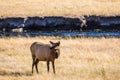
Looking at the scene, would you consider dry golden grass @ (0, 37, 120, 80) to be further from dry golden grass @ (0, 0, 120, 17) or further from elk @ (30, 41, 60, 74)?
dry golden grass @ (0, 0, 120, 17)

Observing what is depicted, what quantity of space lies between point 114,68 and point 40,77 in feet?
12.0

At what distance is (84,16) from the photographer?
3956 cm

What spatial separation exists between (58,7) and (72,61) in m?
23.6

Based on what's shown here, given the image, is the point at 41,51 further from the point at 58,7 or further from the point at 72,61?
the point at 58,7

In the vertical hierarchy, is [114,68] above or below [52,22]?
above

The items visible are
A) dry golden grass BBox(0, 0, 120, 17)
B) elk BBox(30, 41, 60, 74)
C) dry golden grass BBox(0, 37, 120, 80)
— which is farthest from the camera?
dry golden grass BBox(0, 0, 120, 17)

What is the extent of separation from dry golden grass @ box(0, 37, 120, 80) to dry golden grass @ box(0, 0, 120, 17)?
1243 cm

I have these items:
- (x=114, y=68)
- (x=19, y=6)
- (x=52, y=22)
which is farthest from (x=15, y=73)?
(x=19, y=6)

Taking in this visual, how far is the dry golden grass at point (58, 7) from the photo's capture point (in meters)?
40.4

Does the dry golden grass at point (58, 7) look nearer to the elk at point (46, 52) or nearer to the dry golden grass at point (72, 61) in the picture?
the dry golden grass at point (72, 61)

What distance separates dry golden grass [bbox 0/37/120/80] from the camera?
16.0 m

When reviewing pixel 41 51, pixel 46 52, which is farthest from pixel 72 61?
pixel 46 52

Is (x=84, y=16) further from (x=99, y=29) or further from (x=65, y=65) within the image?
(x=65, y=65)

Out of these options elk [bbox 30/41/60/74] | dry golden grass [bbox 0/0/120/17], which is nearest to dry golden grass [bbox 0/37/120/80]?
elk [bbox 30/41/60/74]
